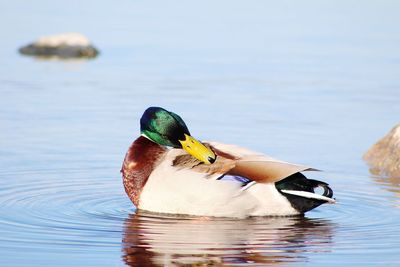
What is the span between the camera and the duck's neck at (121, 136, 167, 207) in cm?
962

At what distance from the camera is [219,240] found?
334 inches

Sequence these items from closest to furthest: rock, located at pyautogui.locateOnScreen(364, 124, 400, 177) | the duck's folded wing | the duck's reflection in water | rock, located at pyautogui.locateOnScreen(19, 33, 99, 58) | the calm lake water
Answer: the duck's reflection in water < the calm lake water < the duck's folded wing < rock, located at pyautogui.locateOnScreen(364, 124, 400, 177) < rock, located at pyautogui.locateOnScreen(19, 33, 99, 58)

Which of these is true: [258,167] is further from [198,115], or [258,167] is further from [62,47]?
[62,47]

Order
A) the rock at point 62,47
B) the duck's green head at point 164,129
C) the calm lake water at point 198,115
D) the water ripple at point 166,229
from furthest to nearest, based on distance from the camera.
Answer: the rock at point 62,47
the duck's green head at point 164,129
the calm lake water at point 198,115
the water ripple at point 166,229

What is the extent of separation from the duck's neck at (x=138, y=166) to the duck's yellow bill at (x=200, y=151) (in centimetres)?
25

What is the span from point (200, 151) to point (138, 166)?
53 centimetres

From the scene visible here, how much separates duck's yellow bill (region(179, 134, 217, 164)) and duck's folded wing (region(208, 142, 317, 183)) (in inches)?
5.4

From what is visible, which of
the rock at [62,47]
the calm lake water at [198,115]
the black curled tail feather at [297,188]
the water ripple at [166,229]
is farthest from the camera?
the rock at [62,47]

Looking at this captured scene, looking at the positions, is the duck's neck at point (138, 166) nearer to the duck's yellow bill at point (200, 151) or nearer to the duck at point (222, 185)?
the duck at point (222, 185)

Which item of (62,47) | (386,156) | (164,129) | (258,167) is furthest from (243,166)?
(62,47)

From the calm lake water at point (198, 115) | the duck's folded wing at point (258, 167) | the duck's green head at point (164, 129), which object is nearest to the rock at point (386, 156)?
the calm lake water at point (198, 115)

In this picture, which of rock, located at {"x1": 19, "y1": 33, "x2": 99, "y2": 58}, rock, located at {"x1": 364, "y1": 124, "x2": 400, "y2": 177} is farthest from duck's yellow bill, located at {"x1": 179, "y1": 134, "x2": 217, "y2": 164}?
rock, located at {"x1": 19, "y1": 33, "x2": 99, "y2": 58}

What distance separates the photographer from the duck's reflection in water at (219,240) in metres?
7.84

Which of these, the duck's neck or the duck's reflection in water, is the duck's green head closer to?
the duck's neck
